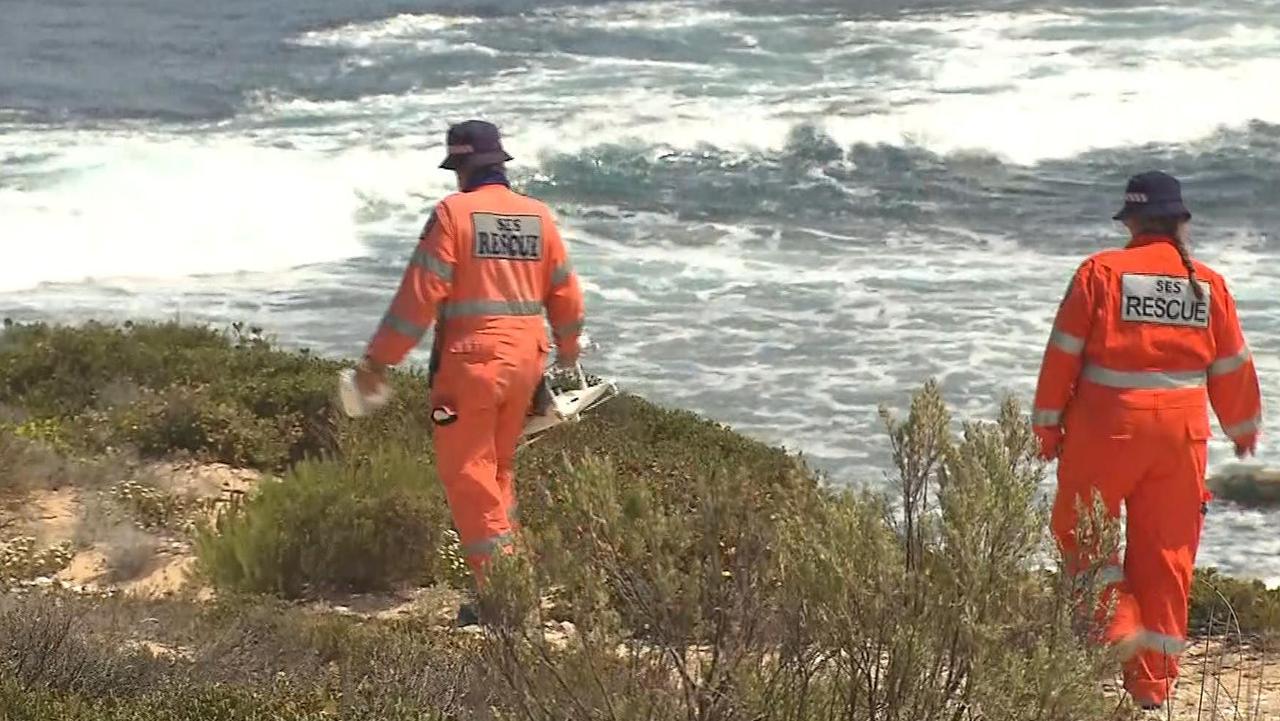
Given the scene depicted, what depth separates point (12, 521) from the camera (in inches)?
300

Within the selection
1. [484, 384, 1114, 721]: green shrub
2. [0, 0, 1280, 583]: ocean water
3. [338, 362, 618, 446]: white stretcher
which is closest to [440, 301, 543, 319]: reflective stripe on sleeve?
[338, 362, 618, 446]: white stretcher

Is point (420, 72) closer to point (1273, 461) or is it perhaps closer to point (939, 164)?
point (939, 164)

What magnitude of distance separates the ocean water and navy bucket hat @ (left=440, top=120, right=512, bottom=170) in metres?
4.68

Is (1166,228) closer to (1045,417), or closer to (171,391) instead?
(1045,417)

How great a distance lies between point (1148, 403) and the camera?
5113mm

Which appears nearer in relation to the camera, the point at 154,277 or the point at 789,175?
the point at 154,277

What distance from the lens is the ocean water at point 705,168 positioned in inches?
525

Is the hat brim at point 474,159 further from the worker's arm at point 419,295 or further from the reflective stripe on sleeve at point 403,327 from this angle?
the reflective stripe on sleeve at point 403,327

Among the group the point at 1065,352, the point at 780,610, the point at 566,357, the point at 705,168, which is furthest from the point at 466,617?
the point at 705,168

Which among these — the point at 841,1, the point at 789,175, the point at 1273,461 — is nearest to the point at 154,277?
Answer: the point at 789,175

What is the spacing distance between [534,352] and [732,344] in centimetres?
778

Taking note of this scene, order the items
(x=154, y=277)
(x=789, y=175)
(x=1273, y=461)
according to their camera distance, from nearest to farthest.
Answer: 1. (x=1273, y=461)
2. (x=154, y=277)
3. (x=789, y=175)

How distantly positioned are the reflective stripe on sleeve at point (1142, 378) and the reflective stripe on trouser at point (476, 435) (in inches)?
74.3

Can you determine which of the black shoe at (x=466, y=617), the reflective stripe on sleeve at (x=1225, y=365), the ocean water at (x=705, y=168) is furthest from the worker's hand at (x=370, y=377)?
the ocean water at (x=705, y=168)
